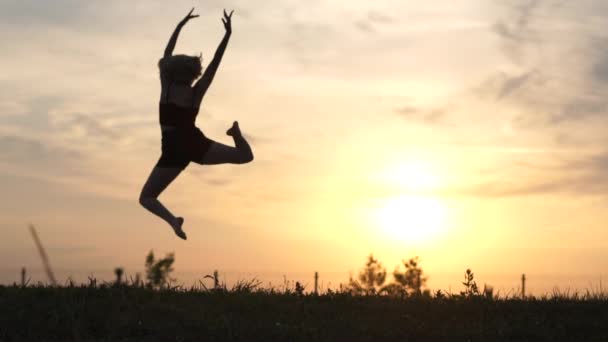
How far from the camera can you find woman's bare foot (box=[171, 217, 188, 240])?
399 inches

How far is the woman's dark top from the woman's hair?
192mm

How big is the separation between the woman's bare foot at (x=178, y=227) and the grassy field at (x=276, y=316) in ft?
3.57

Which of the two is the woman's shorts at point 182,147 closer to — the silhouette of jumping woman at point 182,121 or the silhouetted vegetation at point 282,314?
the silhouette of jumping woman at point 182,121

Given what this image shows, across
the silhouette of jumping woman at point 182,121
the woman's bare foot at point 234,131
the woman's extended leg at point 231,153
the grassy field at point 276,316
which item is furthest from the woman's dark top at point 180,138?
the grassy field at point 276,316

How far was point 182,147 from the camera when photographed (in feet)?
32.1

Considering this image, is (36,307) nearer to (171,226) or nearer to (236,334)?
(171,226)

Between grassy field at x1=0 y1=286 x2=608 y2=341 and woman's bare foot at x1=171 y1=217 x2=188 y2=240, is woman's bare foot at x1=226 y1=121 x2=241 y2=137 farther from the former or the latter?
grassy field at x1=0 y1=286 x2=608 y2=341

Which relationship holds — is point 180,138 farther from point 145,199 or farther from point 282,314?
point 282,314

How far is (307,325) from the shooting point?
993cm

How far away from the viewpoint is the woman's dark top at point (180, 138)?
31.8 feet

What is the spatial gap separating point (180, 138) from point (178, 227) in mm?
1303

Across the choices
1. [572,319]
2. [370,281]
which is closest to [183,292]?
[572,319]

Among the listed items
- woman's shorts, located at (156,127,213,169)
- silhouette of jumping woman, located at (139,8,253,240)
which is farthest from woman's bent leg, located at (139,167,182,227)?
woman's shorts, located at (156,127,213,169)

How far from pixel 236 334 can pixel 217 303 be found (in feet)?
5.85
